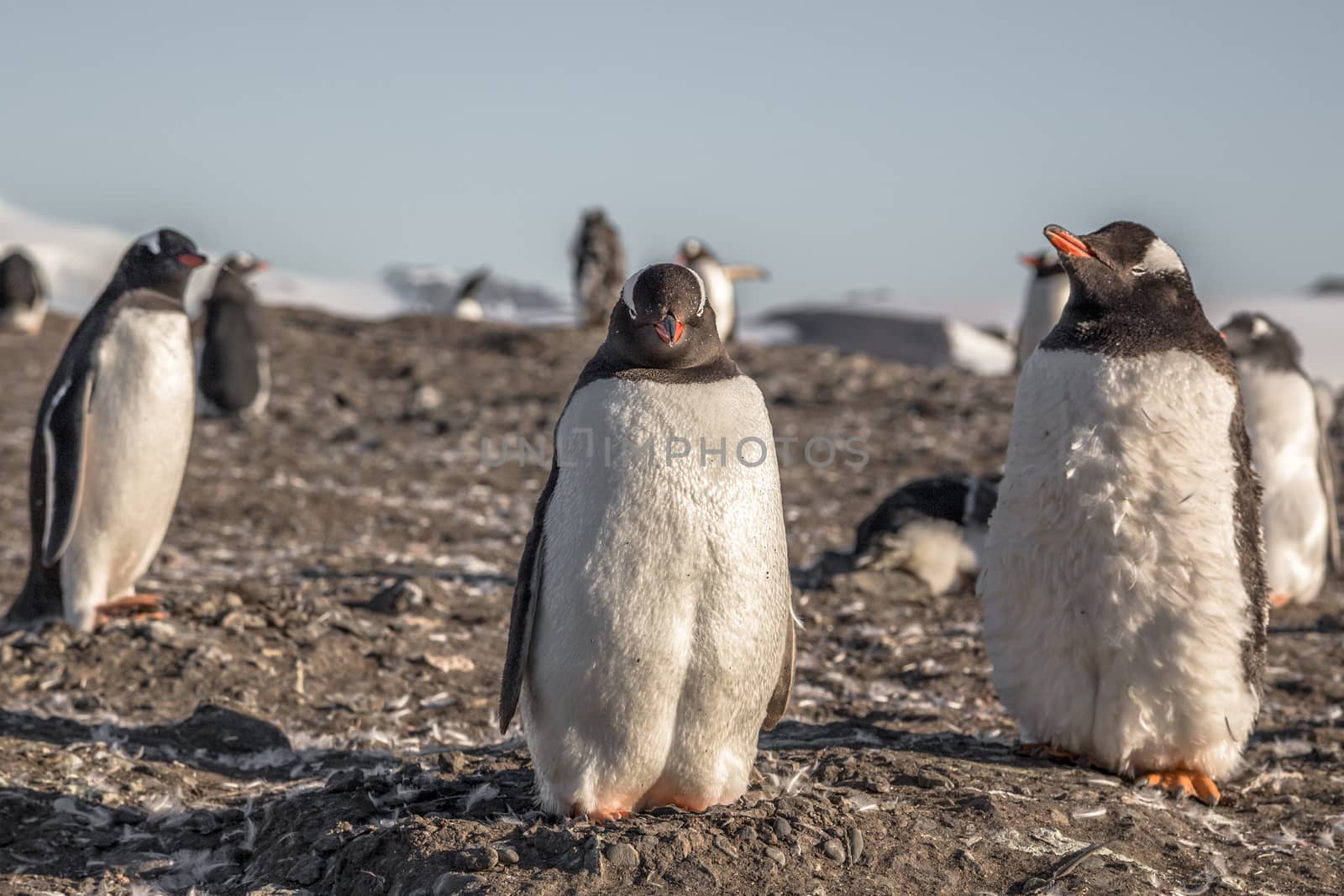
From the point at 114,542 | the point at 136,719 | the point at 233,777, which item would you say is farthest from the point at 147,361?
the point at 233,777

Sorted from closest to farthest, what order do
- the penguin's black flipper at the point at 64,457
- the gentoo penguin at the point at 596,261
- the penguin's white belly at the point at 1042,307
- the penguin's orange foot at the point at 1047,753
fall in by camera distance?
the penguin's orange foot at the point at 1047,753 < the penguin's black flipper at the point at 64,457 < the penguin's white belly at the point at 1042,307 < the gentoo penguin at the point at 596,261

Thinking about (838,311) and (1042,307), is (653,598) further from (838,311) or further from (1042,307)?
(838,311)

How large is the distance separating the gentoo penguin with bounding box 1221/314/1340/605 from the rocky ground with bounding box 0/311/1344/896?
28 cm

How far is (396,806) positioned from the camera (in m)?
3.77

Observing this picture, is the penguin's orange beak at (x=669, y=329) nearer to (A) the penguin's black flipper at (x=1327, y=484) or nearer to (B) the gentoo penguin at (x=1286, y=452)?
(B) the gentoo penguin at (x=1286, y=452)

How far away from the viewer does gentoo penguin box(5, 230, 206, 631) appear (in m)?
6.07

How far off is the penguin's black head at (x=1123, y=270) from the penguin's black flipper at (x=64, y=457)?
4.19m

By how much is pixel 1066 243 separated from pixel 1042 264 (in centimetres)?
950

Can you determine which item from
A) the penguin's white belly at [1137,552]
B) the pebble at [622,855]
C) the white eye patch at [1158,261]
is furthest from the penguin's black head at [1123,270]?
the pebble at [622,855]

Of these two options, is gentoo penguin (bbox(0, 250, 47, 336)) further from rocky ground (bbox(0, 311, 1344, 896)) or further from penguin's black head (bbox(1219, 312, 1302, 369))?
penguin's black head (bbox(1219, 312, 1302, 369))

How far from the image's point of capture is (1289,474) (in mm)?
7695

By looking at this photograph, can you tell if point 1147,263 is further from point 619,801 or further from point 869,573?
point 869,573

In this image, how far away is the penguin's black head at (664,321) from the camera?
3.40m

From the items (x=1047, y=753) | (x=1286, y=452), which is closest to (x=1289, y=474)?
(x=1286, y=452)
